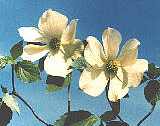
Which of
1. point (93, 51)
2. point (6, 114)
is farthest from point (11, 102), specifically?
point (93, 51)

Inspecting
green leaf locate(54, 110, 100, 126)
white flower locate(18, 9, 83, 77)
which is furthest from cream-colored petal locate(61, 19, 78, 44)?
green leaf locate(54, 110, 100, 126)

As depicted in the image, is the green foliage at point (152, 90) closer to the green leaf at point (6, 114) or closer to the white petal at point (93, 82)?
the white petal at point (93, 82)

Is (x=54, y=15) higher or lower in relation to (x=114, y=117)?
higher

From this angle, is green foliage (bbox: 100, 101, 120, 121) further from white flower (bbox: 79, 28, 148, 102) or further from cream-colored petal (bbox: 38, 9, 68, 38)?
cream-colored petal (bbox: 38, 9, 68, 38)

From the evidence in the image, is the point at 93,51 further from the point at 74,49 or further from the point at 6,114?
the point at 6,114

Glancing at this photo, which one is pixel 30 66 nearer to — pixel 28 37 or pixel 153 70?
pixel 28 37

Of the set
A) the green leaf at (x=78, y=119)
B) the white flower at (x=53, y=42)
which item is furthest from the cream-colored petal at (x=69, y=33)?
the green leaf at (x=78, y=119)

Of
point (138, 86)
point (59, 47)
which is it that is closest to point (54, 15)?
point (59, 47)
